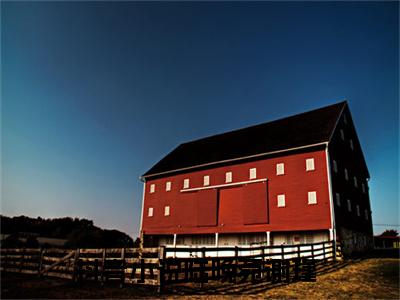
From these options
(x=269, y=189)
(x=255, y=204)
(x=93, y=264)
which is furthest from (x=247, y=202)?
(x=93, y=264)

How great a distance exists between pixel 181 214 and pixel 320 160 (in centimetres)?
1380

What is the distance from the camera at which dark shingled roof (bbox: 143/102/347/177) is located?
84.3 feet

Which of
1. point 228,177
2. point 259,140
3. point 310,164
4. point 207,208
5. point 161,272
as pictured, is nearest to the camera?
point 161,272

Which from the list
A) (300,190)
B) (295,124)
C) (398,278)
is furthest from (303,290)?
(295,124)

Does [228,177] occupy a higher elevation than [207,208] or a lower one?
higher

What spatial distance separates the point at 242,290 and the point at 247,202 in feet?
50.4

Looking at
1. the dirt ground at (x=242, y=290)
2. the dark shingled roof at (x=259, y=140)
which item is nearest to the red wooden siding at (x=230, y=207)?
the dark shingled roof at (x=259, y=140)

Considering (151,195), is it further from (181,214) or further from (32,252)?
(32,252)

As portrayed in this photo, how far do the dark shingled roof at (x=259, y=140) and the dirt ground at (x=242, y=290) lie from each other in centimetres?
1168

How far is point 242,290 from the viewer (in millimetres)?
10906

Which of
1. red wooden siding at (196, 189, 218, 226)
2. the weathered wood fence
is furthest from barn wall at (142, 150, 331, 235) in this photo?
the weathered wood fence

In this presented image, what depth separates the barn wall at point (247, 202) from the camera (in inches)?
906

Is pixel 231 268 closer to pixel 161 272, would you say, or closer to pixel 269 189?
pixel 161 272

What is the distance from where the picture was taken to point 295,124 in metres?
29.4
